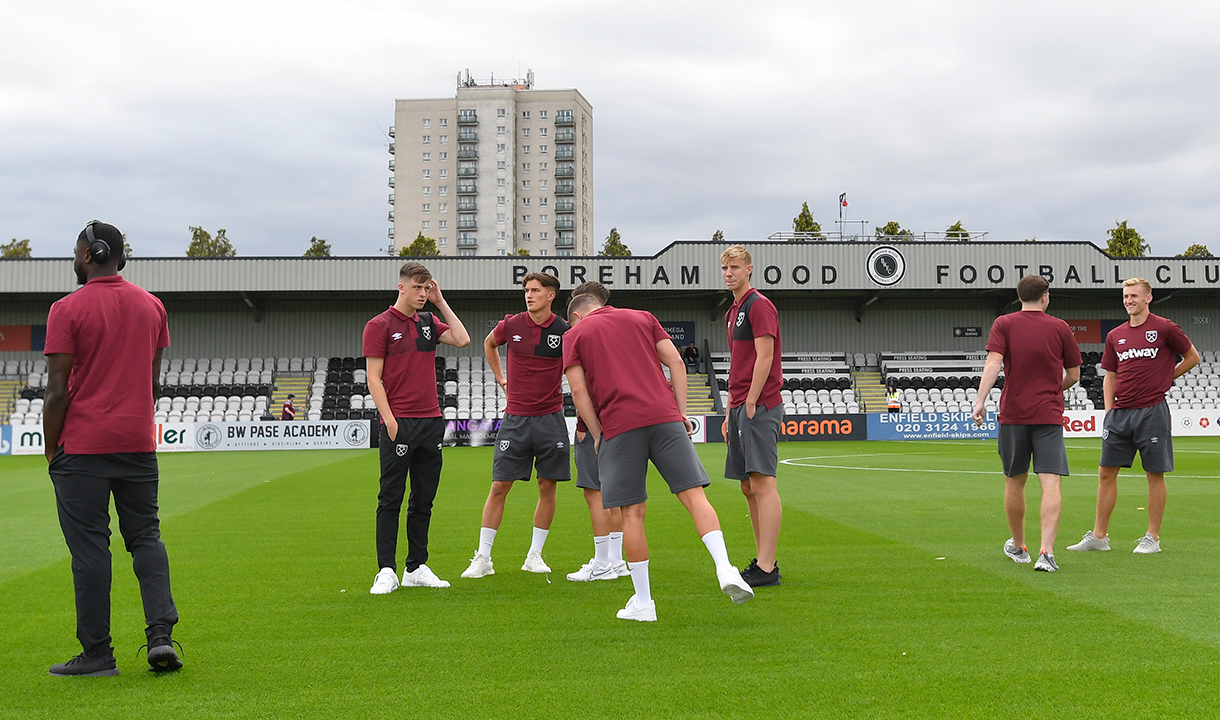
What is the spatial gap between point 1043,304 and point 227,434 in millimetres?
26343

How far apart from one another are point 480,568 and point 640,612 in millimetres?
1835

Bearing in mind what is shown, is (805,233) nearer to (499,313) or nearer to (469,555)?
(499,313)

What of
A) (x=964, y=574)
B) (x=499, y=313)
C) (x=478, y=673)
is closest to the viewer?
(x=478, y=673)

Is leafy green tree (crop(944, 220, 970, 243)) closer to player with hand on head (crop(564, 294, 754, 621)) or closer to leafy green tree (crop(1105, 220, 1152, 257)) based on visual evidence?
leafy green tree (crop(1105, 220, 1152, 257))

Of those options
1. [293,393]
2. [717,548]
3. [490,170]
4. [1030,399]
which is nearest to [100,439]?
[717,548]

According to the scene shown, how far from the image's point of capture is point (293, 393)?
3656 centimetres

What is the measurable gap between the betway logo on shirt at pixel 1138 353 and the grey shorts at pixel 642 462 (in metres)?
4.25

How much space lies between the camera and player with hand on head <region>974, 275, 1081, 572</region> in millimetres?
6457

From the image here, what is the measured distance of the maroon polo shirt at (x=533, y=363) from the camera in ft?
21.3

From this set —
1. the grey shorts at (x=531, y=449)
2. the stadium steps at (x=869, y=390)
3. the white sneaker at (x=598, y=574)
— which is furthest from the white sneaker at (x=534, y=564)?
the stadium steps at (x=869, y=390)

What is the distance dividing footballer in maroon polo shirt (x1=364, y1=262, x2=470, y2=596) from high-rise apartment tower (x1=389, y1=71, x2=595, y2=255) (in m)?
116

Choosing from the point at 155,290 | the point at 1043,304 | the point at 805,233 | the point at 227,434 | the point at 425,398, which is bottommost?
the point at 227,434

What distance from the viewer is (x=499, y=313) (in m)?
40.0

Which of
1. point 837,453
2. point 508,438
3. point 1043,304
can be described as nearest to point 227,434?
point 837,453
